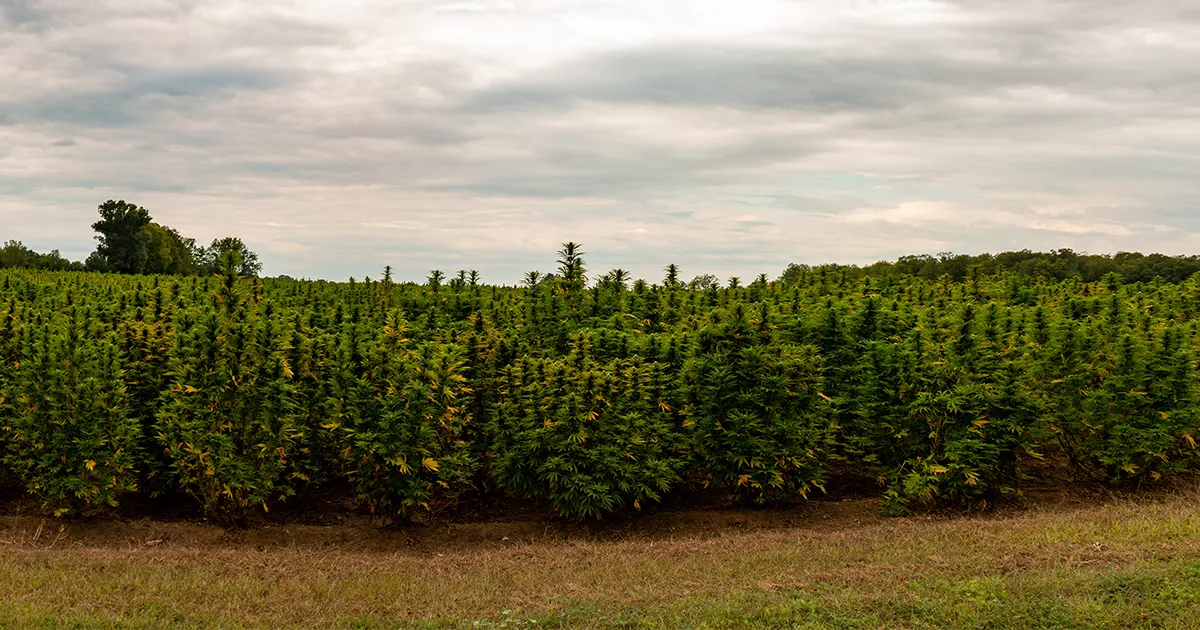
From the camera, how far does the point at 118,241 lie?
239 ft

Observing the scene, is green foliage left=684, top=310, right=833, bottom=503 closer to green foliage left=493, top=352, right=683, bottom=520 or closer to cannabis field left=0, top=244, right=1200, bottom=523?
cannabis field left=0, top=244, right=1200, bottom=523

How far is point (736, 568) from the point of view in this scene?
878 centimetres

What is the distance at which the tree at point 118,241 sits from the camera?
237ft

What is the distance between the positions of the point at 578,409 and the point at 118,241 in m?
73.0

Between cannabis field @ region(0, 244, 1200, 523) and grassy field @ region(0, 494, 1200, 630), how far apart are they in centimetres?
64

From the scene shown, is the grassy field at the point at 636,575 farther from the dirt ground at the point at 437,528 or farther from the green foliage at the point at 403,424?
the green foliage at the point at 403,424

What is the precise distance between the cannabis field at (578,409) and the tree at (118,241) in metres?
65.8

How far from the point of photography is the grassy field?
7.41m

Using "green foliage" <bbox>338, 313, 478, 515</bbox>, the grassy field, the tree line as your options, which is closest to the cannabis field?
"green foliage" <bbox>338, 313, 478, 515</bbox>

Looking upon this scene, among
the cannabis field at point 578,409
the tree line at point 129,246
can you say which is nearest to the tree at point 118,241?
the tree line at point 129,246

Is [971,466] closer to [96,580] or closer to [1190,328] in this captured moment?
[1190,328]

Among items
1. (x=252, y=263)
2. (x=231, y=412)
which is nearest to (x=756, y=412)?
(x=231, y=412)

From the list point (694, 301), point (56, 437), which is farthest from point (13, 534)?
point (694, 301)

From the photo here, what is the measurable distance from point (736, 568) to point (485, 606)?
2.42 meters
